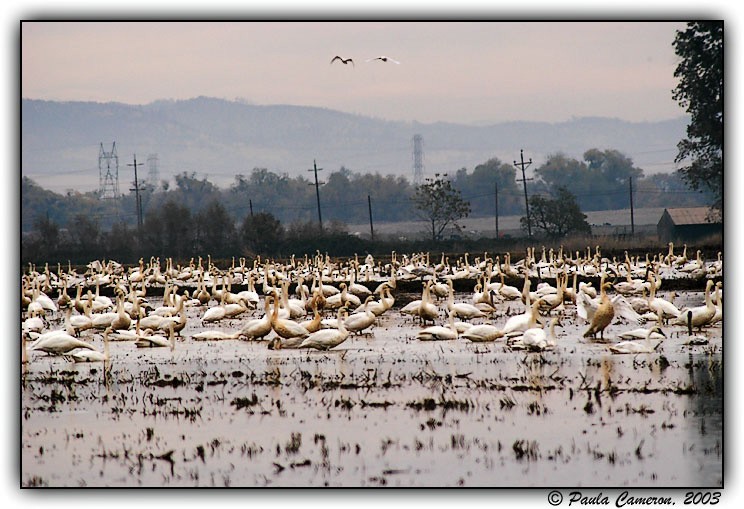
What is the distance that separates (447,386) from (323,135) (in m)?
3.75

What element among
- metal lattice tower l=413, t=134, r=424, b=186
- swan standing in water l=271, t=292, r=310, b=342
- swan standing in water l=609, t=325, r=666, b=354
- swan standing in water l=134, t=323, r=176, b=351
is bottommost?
swan standing in water l=134, t=323, r=176, b=351

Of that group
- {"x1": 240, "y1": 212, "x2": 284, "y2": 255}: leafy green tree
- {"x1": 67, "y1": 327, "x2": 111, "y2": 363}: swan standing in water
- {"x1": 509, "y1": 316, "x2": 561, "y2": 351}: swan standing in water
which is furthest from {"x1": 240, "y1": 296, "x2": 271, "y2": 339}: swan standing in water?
{"x1": 240, "y1": 212, "x2": 284, "y2": 255}: leafy green tree

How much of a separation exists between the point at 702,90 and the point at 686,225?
18.8 metres

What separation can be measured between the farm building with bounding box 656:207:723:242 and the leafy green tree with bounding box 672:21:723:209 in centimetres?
669

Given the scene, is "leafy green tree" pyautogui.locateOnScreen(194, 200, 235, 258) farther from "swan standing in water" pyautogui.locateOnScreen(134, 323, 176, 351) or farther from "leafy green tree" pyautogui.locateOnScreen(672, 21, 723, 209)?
"leafy green tree" pyautogui.locateOnScreen(672, 21, 723, 209)

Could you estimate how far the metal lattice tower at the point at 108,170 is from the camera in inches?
680

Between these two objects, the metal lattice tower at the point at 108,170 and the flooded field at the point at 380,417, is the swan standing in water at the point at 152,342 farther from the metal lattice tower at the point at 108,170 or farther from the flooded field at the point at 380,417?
the metal lattice tower at the point at 108,170

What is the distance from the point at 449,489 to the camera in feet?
36.1

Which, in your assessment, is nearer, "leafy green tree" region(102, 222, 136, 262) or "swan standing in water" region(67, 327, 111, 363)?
"swan standing in water" region(67, 327, 111, 363)

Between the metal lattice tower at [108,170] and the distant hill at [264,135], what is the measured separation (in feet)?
0.41

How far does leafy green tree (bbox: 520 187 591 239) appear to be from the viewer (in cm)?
5891

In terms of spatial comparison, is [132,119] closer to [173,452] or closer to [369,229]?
[173,452]

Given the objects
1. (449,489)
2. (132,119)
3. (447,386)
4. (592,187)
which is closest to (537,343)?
(447,386)

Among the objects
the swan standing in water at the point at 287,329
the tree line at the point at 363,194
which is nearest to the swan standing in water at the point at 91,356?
the tree line at the point at 363,194
